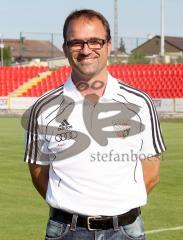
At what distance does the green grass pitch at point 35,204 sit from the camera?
8.40 meters

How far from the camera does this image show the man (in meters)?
3.46

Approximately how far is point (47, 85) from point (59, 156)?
41210 mm

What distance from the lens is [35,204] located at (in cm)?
1020

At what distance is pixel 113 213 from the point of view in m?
3.46

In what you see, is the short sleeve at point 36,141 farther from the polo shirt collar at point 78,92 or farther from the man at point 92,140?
the polo shirt collar at point 78,92

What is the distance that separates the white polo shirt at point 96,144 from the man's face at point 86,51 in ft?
0.45

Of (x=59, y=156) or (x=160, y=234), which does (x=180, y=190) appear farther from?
(x=59, y=156)

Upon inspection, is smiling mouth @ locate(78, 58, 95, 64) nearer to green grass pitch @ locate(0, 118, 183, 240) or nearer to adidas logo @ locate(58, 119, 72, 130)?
adidas logo @ locate(58, 119, 72, 130)

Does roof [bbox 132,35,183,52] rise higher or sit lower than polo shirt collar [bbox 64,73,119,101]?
higher

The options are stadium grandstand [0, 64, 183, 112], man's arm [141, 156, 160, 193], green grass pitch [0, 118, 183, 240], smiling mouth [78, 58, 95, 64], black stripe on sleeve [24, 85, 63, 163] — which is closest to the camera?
smiling mouth [78, 58, 95, 64]

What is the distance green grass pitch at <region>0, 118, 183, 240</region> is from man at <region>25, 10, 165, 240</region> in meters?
4.65

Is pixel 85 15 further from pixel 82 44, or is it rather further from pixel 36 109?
pixel 36 109

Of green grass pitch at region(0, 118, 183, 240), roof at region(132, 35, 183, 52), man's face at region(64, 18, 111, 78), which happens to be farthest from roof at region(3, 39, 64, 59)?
man's face at region(64, 18, 111, 78)

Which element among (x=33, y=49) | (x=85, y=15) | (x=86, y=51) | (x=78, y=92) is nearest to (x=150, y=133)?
(x=78, y=92)
